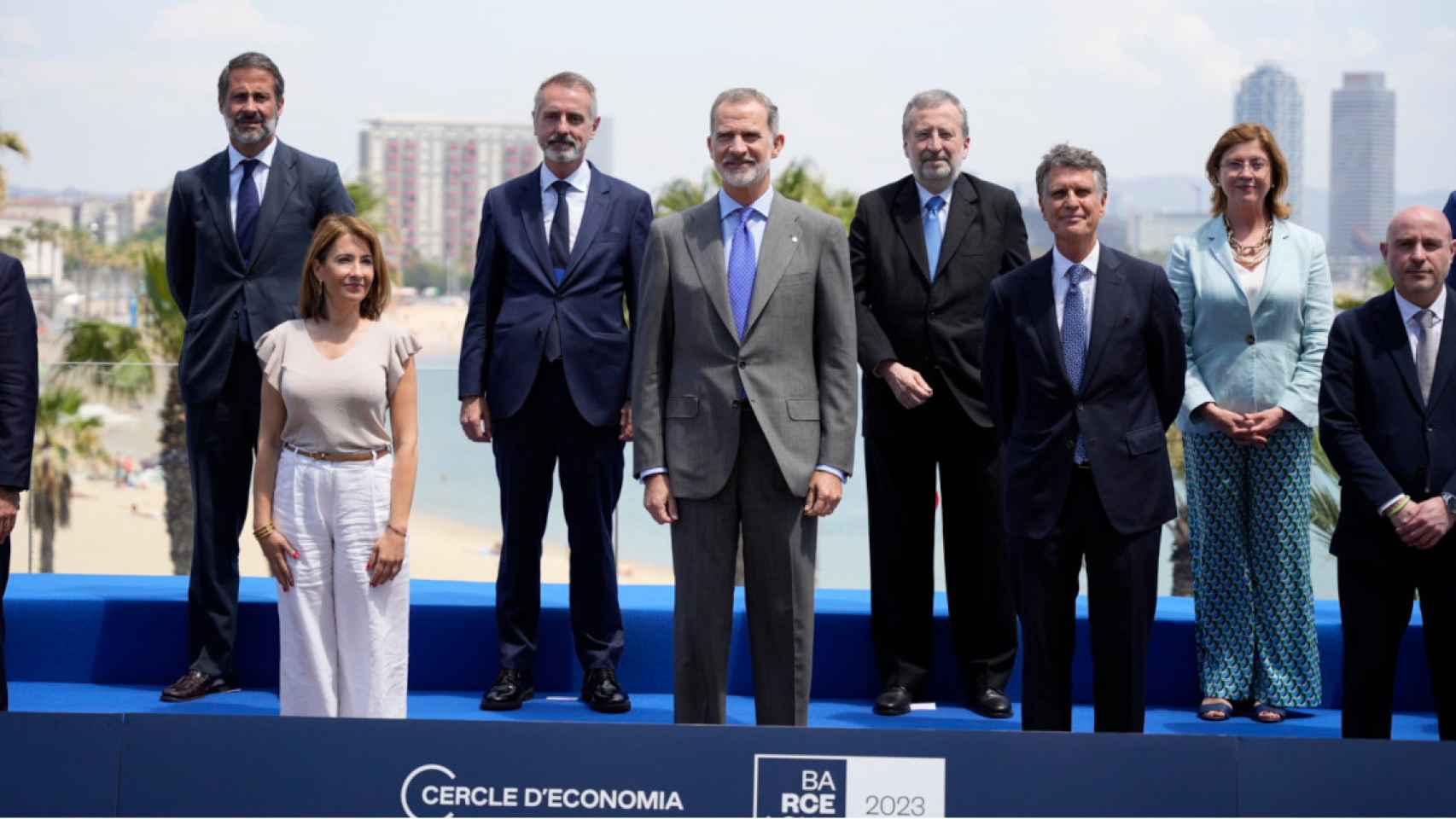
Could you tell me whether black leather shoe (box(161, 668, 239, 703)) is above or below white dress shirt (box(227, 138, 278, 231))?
below

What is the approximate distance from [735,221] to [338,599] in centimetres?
135

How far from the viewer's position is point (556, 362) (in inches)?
181

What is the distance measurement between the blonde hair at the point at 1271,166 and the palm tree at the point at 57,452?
5.83m

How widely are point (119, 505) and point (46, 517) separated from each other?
5.48ft

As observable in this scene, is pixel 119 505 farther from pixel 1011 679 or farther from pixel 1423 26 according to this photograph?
pixel 1423 26

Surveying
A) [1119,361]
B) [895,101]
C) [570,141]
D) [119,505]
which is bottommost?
[119,505]

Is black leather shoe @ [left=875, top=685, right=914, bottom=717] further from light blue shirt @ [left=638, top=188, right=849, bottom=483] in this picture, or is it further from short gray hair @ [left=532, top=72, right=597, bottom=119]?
short gray hair @ [left=532, top=72, right=597, bottom=119]

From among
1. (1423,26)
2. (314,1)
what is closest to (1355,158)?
(1423,26)

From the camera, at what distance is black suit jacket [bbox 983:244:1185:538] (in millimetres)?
3941

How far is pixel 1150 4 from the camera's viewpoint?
235 feet

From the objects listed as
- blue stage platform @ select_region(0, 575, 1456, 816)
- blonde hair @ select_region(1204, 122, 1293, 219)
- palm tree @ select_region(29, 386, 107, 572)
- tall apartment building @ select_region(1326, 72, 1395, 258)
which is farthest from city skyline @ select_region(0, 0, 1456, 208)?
blue stage platform @ select_region(0, 575, 1456, 816)

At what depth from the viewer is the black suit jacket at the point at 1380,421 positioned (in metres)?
3.97

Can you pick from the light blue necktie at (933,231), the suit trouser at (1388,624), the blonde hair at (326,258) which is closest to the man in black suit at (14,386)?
the blonde hair at (326,258)

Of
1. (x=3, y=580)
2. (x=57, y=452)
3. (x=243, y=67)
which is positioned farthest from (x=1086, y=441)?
(x=57, y=452)
